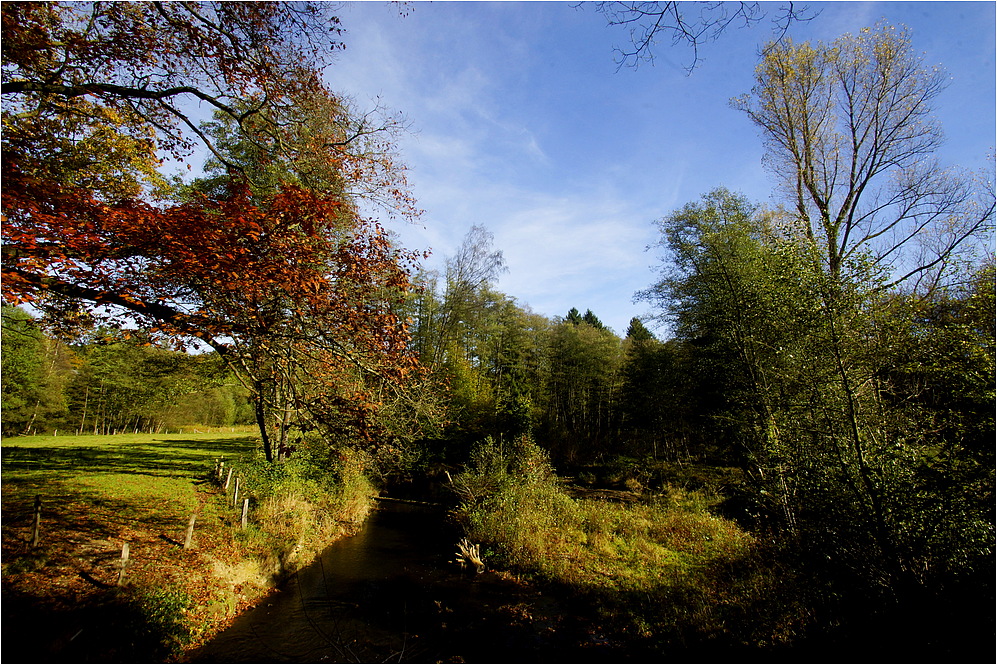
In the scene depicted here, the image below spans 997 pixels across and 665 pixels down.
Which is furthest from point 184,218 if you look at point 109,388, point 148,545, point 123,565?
point 109,388

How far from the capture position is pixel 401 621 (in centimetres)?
827

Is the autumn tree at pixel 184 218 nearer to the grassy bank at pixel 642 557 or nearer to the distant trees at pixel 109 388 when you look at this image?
the distant trees at pixel 109 388

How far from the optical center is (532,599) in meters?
9.29

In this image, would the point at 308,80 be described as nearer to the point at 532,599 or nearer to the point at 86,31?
the point at 86,31

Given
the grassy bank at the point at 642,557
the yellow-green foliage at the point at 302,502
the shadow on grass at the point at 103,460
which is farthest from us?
the shadow on grass at the point at 103,460

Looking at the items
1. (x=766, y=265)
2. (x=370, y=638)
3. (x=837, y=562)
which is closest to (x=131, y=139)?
(x=370, y=638)

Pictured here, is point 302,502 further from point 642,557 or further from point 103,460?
point 103,460

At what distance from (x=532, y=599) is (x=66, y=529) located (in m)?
10.1

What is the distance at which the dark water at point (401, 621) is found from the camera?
7059 millimetres

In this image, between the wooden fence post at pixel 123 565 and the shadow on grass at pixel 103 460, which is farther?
the shadow on grass at pixel 103 460

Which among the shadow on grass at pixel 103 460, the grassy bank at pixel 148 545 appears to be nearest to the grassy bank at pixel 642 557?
the grassy bank at pixel 148 545

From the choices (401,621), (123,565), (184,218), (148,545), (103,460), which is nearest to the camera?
(184,218)

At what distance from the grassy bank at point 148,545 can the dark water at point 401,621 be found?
0.71 metres

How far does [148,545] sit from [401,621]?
18.2ft
